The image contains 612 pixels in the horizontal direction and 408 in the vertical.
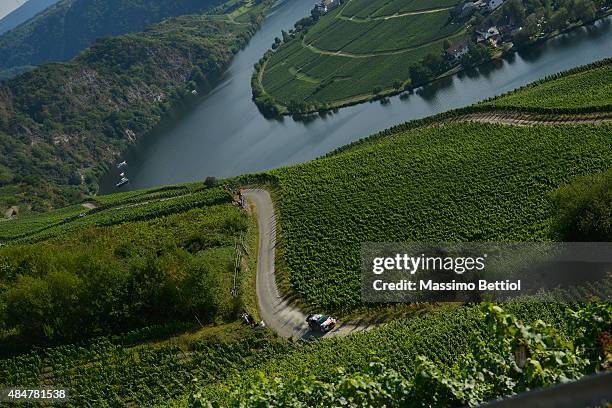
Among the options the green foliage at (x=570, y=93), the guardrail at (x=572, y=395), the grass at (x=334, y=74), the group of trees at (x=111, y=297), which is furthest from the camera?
the grass at (x=334, y=74)

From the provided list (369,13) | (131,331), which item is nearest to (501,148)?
(131,331)

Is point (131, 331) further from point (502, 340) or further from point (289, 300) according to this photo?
point (502, 340)

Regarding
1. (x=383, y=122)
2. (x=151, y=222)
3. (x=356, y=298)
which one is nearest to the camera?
(x=356, y=298)

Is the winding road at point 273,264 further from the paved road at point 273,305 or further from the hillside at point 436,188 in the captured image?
the hillside at point 436,188

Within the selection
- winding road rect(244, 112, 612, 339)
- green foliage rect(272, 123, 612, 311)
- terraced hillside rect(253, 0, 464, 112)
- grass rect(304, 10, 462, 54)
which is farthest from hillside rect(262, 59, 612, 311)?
grass rect(304, 10, 462, 54)

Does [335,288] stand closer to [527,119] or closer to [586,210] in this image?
[586,210]

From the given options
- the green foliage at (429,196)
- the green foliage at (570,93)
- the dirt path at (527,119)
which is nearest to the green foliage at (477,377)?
the green foliage at (429,196)
